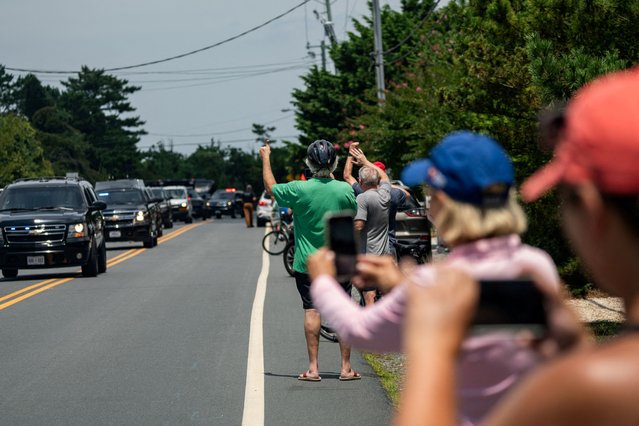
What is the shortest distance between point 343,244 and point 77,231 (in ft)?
65.2

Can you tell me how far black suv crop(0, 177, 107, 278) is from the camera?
21.9 m

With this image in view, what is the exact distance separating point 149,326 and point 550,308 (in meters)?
12.2

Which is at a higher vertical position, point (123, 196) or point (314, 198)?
point (314, 198)

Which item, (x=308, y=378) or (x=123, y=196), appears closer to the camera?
(x=308, y=378)

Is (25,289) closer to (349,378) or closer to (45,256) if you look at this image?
(45,256)

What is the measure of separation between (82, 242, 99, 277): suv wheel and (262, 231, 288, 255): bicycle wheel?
18.0 feet

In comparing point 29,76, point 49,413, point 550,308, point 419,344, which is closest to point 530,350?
point 550,308

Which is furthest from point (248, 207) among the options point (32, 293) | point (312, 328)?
point (312, 328)

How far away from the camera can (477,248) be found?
2.38 meters

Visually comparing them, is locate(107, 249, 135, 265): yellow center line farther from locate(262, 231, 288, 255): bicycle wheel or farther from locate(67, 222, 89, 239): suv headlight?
locate(67, 222, 89, 239): suv headlight

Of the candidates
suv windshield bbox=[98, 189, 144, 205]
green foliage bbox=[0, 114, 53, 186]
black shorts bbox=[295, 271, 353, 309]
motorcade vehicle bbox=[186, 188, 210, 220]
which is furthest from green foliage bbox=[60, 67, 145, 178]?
black shorts bbox=[295, 271, 353, 309]

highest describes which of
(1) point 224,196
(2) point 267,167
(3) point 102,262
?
(2) point 267,167

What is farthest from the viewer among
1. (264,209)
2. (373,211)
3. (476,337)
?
(264,209)

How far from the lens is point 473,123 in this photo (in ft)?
52.4
